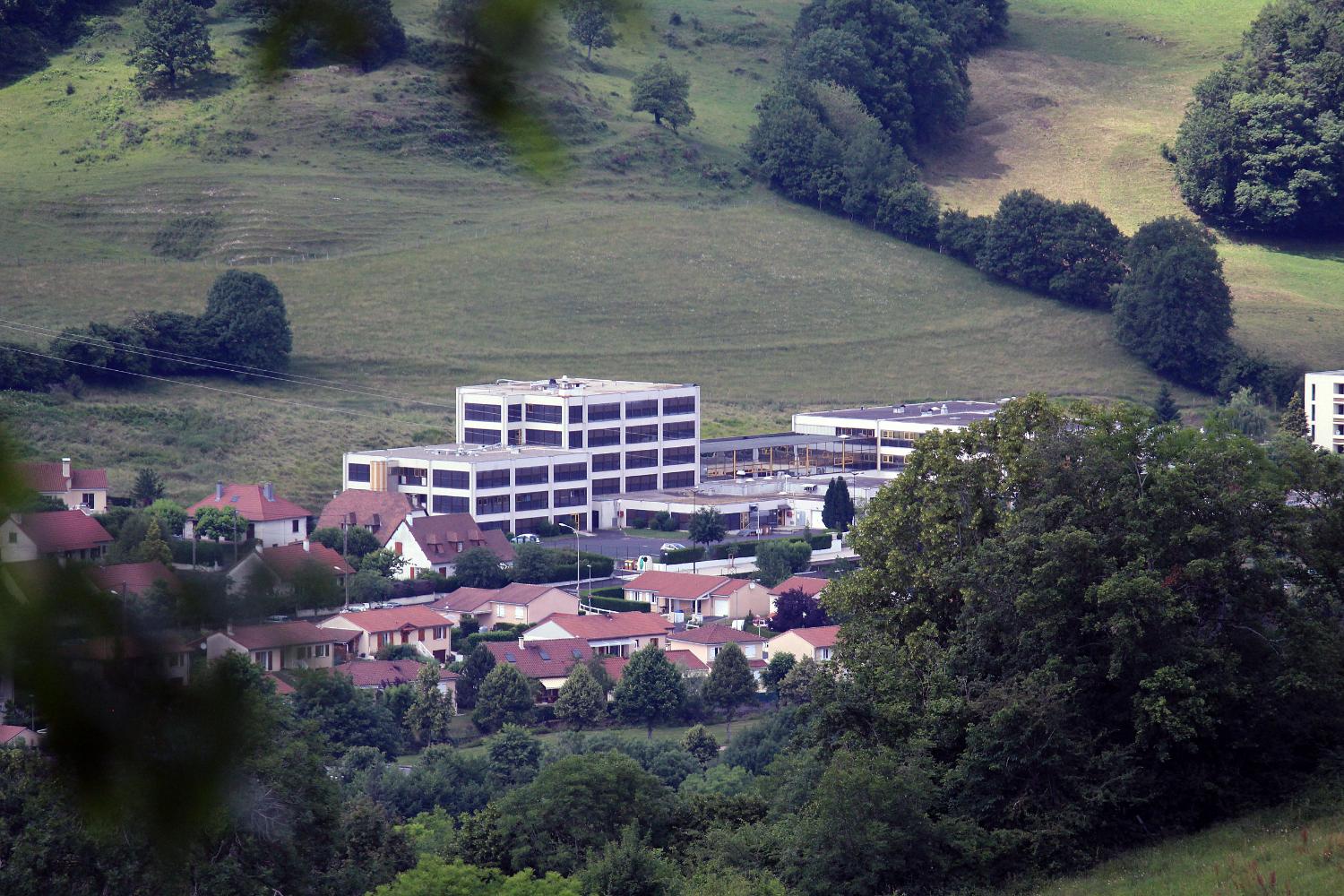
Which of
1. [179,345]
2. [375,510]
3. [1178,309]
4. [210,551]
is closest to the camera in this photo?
[210,551]

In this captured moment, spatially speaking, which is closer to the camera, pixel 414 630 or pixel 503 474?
pixel 414 630

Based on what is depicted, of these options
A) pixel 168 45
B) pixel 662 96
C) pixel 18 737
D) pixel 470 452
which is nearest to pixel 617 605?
pixel 470 452

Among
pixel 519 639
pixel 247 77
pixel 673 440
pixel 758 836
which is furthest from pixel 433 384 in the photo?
pixel 758 836

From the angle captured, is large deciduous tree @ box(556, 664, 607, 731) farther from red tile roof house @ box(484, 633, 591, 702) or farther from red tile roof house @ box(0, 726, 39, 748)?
red tile roof house @ box(0, 726, 39, 748)

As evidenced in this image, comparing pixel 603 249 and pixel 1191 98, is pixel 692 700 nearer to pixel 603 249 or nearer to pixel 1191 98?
pixel 603 249

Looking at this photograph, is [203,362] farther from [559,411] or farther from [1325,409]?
[1325,409]

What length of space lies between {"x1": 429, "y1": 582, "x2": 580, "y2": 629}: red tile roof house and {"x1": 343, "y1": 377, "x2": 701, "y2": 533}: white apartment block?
23.1 ft

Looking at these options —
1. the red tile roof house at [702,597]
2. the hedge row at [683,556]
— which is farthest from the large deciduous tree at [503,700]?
the hedge row at [683,556]

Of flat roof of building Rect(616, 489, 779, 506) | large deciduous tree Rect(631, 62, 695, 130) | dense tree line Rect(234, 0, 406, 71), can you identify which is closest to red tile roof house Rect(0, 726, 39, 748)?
dense tree line Rect(234, 0, 406, 71)

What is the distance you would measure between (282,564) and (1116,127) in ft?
233

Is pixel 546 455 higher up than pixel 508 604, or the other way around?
pixel 546 455

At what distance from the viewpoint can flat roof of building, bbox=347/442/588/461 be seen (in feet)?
121

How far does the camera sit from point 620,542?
36.5 meters

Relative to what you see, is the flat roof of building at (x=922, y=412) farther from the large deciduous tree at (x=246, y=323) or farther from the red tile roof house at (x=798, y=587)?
the large deciduous tree at (x=246, y=323)
